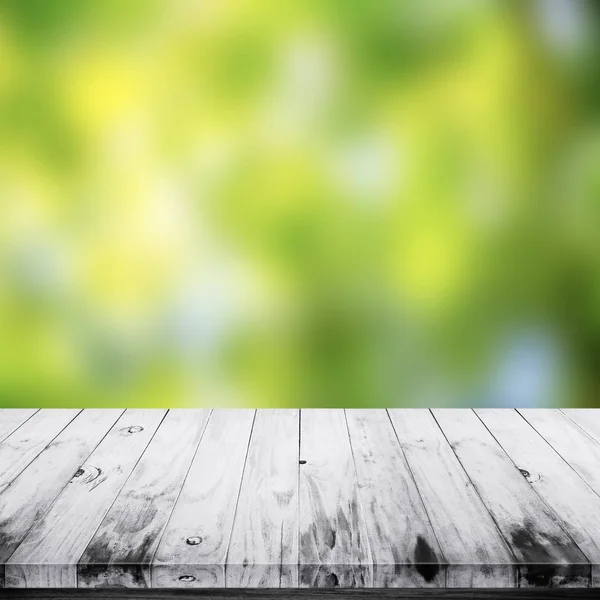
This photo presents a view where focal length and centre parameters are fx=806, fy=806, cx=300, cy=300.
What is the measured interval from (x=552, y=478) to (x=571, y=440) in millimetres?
342

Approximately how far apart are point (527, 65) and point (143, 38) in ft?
3.87

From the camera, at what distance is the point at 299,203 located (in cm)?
252

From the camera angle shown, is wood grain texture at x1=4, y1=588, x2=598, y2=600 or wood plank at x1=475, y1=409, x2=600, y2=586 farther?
wood plank at x1=475, y1=409, x2=600, y2=586

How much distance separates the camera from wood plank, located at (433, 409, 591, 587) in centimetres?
152

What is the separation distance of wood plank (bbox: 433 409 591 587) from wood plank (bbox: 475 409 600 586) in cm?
2

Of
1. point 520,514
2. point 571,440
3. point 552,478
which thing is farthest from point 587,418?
point 520,514

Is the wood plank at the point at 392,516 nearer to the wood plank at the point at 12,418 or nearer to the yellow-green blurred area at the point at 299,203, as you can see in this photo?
the yellow-green blurred area at the point at 299,203

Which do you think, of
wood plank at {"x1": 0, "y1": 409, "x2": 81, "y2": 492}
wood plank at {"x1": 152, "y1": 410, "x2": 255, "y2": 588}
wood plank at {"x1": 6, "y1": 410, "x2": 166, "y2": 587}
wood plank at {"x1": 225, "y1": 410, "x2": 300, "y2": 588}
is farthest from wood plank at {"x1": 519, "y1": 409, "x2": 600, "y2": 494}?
wood plank at {"x1": 0, "y1": 409, "x2": 81, "y2": 492}

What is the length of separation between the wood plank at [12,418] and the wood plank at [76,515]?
297 mm

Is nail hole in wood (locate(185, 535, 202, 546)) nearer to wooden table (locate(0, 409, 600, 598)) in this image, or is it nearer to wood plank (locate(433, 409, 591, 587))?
wooden table (locate(0, 409, 600, 598))

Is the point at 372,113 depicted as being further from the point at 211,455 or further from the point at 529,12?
the point at 211,455

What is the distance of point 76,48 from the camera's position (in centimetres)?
247

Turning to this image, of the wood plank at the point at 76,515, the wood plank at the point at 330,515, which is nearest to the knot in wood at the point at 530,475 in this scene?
the wood plank at the point at 330,515

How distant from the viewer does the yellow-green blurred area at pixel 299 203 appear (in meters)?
2.47
